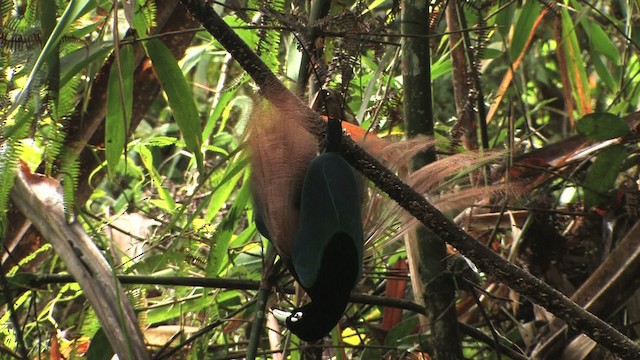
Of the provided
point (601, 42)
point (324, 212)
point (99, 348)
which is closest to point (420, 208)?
point (324, 212)

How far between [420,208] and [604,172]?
0.73 m

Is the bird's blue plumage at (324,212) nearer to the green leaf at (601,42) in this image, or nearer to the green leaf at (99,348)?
the green leaf at (99,348)

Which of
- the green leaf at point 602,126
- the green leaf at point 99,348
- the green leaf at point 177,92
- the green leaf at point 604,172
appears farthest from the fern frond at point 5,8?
the green leaf at point 604,172

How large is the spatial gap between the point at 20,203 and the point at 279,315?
484 mm

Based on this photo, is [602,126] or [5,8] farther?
[602,126]

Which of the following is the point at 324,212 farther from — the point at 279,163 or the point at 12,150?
the point at 12,150

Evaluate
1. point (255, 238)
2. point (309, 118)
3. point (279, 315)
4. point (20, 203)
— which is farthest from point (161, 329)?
point (309, 118)

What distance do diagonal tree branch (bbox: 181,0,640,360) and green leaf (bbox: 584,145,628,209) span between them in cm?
56

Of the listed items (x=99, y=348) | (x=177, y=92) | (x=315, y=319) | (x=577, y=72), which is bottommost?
(x=99, y=348)

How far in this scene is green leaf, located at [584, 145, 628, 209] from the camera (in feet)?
4.85

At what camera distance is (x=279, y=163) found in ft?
3.26

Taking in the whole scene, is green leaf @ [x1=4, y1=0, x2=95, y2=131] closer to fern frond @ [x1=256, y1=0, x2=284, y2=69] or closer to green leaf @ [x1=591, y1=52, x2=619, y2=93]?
fern frond @ [x1=256, y1=0, x2=284, y2=69]

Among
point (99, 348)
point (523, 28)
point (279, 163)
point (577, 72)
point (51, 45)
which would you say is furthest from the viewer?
point (577, 72)

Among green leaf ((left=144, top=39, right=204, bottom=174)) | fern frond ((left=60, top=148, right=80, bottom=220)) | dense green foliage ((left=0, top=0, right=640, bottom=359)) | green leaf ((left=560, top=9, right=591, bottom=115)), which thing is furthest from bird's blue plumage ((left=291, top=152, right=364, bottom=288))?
green leaf ((left=560, top=9, right=591, bottom=115))
